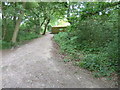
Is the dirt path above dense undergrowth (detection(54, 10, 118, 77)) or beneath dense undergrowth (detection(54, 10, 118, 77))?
beneath

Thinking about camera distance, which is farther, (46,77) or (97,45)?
(97,45)

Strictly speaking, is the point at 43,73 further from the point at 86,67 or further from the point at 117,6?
the point at 117,6

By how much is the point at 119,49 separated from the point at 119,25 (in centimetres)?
82

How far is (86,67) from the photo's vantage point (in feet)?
12.3

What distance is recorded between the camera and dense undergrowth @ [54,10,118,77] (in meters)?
3.41

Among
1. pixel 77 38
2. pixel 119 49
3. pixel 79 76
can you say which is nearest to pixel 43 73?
pixel 79 76

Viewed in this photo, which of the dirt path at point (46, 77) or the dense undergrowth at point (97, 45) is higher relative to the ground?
the dense undergrowth at point (97, 45)

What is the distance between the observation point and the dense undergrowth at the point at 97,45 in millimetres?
3408

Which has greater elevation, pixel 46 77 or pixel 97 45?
pixel 97 45

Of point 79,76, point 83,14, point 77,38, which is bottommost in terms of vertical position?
point 79,76

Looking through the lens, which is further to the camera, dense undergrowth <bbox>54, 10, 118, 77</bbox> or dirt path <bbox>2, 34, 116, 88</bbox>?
dense undergrowth <bbox>54, 10, 118, 77</bbox>

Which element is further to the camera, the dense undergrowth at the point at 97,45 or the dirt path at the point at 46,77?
the dense undergrowth at the point at 97,45

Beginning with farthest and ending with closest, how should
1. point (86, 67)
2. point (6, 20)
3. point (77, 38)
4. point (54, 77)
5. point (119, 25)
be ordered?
point (6, 20), point (77, 38), point (86, 67), point (119, 25), point (54, 77)

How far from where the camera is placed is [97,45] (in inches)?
216
